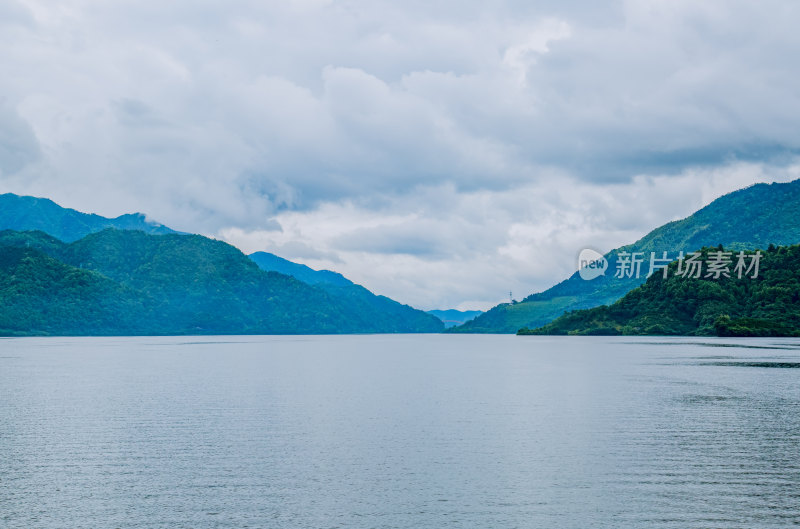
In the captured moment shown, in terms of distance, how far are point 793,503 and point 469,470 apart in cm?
1996

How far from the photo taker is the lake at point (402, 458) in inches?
1524

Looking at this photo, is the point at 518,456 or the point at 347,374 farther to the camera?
the point at 347,374

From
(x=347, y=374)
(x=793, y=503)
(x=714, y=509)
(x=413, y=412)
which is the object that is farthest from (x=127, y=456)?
(x=347, y=374)

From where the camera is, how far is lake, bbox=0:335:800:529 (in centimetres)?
3872

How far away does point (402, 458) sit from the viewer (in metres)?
54.1

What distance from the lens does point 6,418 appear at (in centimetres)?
7631

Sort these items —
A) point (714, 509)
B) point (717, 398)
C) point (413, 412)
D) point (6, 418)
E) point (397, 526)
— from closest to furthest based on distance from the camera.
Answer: point (397, 526), point (714, 509), point (6, 418), point (413, 412), point (717, 398)

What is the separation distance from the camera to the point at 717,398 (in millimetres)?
92000

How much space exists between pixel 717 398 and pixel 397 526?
69679mm

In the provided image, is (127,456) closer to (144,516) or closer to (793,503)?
(144,516)

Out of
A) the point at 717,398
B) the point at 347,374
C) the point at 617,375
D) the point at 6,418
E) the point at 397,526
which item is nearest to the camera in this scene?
the point at 397,526

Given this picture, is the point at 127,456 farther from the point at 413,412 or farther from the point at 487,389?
the point at 487,389

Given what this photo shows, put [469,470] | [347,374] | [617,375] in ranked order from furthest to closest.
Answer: [347,374], [617,375], [469,470]

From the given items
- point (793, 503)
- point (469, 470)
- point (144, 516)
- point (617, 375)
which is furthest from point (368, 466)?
point (617, 375)
